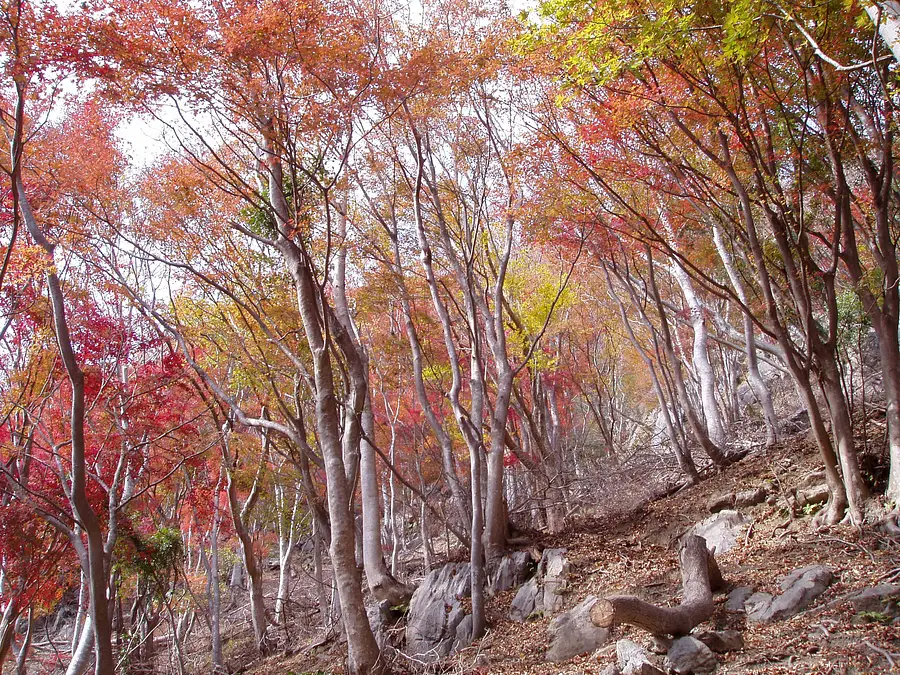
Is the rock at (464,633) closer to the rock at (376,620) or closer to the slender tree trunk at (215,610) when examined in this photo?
the rock at (376,620)

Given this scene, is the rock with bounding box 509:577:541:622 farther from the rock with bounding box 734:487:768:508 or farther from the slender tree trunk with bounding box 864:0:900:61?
the slender tree trunk with bounding box 864:0:900:61

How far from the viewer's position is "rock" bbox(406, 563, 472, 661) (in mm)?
6794

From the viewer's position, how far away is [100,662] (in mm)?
5645

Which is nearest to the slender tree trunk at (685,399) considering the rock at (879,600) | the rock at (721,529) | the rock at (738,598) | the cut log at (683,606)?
the rock at (721,529)

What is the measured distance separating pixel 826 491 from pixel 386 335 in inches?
356

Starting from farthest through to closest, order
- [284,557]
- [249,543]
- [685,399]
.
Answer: [284,557] → [249,543] → [685,399]

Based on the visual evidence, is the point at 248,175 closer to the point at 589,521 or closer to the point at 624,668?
the point at 589,521

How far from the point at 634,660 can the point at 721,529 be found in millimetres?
3463

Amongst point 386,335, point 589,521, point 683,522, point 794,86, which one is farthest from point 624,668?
point 386,335

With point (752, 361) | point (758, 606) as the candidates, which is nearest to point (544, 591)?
point (758, 606)

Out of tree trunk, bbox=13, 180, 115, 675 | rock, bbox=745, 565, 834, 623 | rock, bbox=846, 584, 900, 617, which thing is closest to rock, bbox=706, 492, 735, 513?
rock, bbox=745, 565, 834, 623

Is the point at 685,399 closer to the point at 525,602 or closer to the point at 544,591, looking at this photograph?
the point at 544,591

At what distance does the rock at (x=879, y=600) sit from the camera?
3785 mm

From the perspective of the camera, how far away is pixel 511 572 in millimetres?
7465
